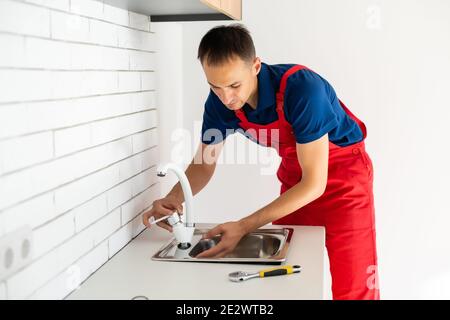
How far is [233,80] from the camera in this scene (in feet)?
5.03

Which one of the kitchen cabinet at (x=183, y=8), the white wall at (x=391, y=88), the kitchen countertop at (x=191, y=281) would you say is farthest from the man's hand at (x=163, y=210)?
the white wall at (x=391, y=88)

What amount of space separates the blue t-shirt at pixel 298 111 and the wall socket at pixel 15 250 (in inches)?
30.7

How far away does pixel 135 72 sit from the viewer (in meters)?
1.72

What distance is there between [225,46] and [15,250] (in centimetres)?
74

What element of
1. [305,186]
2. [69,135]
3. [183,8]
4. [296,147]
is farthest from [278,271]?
[183,8]

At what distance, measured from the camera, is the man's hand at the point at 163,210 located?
1689 millimetres

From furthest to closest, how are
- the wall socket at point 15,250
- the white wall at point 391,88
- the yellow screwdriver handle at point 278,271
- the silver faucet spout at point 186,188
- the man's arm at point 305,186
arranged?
1. the white wall at point 391,88
2. the man's arm at point 305,186
3. the silver faucet spout at point 186,188
4. the yellow screwdriver handle at point 278,271
5. the wall socket at point 15,250

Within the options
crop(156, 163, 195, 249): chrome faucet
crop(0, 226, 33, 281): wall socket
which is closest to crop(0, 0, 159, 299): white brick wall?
crop(0, 226, 33, 281): wall socket

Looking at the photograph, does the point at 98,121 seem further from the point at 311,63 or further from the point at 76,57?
the point at 311,63

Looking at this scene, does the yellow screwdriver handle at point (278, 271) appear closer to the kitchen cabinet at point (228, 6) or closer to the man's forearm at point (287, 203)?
the man's forearm at point (287, 203)

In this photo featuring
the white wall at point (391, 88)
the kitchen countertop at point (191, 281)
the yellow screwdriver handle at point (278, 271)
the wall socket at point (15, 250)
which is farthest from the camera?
the white wall at point (391, 88)

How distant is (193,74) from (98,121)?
3.54 ft

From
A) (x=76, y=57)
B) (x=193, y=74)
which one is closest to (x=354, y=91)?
(x=193, y=74)

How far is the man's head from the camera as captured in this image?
1.52 m
